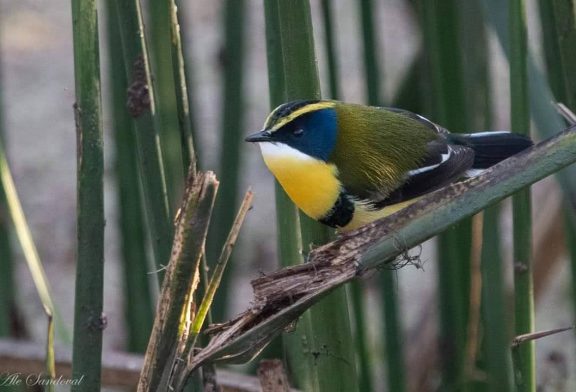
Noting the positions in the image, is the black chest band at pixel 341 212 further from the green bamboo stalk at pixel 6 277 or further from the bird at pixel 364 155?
the green bamboo stalk at pixel 6 277

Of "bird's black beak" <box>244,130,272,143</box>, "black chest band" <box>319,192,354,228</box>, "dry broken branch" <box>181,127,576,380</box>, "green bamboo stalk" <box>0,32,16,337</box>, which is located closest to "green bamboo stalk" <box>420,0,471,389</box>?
"black chest band" <box>319,192,354,228</box>

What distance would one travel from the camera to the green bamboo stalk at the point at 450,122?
147cm

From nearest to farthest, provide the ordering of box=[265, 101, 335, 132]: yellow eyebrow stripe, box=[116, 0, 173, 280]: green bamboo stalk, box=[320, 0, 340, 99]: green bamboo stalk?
box=[116, 0, 173, 280]: green bamboo stalk, box=[265, 101, 335, 132]: yellow eyebrow stripe, box=[320, 0, 340, 99]: green bamboo stalk

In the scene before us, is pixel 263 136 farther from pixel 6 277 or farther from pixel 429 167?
pixel 6 277

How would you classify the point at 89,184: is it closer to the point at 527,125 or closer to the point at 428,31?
the point at 527,125

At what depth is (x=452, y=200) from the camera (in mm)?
886

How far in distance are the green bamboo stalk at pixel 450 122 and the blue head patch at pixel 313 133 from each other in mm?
199

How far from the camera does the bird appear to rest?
4.37 ft

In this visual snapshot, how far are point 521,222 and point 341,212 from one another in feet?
0.95

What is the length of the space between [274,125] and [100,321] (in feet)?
1.29

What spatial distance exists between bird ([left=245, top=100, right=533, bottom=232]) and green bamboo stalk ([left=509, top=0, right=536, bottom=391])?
5.9 inches

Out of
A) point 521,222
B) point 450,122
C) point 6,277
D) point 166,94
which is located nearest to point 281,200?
point 166,94

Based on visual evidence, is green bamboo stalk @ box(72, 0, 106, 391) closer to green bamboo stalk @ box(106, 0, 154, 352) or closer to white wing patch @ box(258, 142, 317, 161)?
white wing patch @ box(258, 142, 317, 161)
